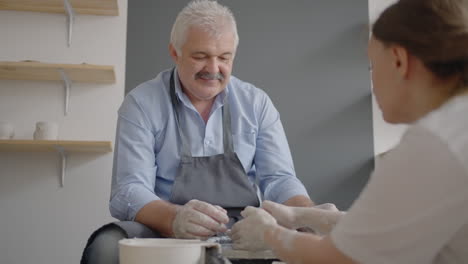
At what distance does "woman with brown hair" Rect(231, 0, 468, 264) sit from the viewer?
681mm

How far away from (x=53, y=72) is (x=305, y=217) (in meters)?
1.56

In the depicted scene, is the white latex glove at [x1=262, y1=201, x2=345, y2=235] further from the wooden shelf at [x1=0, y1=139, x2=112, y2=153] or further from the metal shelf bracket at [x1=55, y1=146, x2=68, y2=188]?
the metal shelf bracket at [x1=55, y1=146, x2=68, y2=188]

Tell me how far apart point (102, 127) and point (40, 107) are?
30 cm

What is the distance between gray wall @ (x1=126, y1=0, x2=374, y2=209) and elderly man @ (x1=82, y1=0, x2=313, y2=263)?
0.79 meters

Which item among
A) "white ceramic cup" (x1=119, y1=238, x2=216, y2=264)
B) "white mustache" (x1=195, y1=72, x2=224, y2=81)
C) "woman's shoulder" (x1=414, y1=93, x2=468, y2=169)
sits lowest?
"white ceramic cup" (x1=119, y1=238, x2=216, y2=264)

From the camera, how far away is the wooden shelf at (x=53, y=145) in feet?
7.45

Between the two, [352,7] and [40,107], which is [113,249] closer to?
[40,107]

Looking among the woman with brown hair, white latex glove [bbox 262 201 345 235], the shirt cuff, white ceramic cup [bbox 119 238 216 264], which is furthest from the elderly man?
the woman with brown hair

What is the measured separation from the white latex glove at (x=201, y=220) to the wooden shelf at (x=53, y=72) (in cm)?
118

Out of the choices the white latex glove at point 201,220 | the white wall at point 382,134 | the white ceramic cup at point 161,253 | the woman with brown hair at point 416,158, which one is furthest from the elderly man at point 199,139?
the white wall at point 382,134

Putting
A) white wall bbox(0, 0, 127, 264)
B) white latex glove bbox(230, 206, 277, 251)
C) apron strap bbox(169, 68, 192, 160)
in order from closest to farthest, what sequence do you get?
white latex glove bbox(230, 206, 277, 251) < apron strap bbox(169, 68, 192, 160) < white wall bbox(0, 0, 127, 264)

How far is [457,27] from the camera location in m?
0.74

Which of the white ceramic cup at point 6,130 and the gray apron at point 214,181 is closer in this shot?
the gray apron at point 214,181

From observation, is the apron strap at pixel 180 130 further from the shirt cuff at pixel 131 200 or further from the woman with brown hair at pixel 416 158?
the woman with brown hair at pixel 416 158
